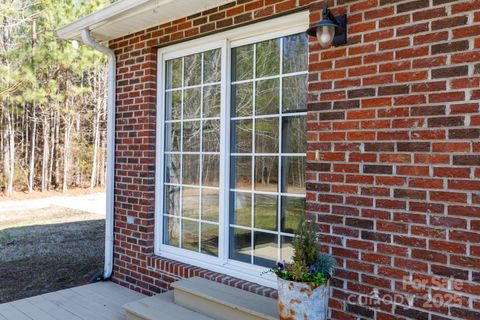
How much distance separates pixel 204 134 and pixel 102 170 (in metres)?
11.6

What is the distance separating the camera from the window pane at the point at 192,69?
3801 millimetres

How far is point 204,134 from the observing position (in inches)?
147

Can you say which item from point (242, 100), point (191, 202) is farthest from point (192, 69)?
point (191, 202)

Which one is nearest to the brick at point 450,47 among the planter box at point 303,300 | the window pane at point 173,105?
the planter box at point 303,300

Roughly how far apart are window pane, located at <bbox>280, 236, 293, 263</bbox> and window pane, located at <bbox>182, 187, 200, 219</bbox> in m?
1.00

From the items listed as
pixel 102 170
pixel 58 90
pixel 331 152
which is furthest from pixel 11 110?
pixel 331 152

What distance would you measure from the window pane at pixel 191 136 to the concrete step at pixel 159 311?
4.58ft

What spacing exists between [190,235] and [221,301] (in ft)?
3.58

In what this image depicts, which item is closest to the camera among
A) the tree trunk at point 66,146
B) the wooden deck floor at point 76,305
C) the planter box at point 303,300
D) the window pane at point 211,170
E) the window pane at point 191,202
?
the planter box at point 303,300

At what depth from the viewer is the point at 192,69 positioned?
12.7ft

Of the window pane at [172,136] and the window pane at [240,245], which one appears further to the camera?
the window pane at [172,136]

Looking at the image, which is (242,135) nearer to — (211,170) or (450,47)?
(211,170)

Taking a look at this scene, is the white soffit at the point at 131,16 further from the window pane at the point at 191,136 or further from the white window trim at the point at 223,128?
the window pane at the point at 191,136

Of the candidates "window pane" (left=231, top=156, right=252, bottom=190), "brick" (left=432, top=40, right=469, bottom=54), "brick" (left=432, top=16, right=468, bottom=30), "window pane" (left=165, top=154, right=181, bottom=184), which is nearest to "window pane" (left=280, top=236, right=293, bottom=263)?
"window pane" (left=231, top=156, right=252, bottom=190)
